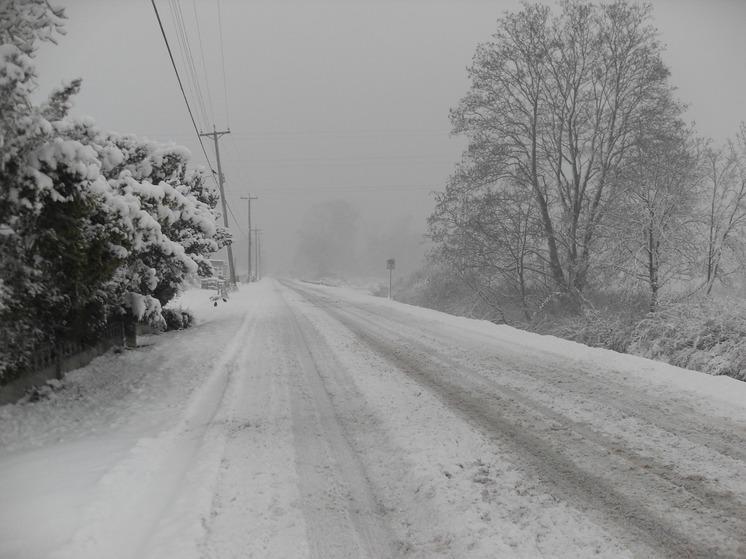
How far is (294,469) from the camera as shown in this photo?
12.3 ft

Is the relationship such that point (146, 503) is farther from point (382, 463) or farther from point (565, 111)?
point (565, 111)

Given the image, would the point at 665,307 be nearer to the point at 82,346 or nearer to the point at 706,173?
the point at 706,173

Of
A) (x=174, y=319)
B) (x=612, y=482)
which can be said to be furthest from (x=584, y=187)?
(x=612, y=482)

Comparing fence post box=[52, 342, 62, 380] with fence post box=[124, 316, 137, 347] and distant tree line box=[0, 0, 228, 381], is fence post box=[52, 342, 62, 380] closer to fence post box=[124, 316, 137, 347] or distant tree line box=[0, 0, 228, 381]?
distant tree line box=[0, 0, 228, 381]

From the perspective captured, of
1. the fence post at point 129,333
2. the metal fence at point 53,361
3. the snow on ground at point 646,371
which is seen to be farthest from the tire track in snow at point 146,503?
the fence post at point 129,333

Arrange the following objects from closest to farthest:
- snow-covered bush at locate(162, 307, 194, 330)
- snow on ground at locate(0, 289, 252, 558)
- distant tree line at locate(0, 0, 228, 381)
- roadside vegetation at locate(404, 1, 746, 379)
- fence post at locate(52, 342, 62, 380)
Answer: snow on ground at locate(0, 289, 252, 558) < distant tree line at locate(0, 0, 228, 381) < fence post at locate(52, 342, 62, 380) < snow-covered bush at locate(162, 307, 194, 330) < roadside vegetation at locate(404, 1, 746, 379)

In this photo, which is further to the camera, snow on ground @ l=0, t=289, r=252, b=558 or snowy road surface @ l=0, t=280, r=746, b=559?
snow on ground @ l=0, t=289, r=252, b=558

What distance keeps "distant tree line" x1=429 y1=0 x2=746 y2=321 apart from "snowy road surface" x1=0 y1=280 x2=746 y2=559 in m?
7.75

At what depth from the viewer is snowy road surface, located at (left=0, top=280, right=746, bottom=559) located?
2744mm

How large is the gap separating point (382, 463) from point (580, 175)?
53.4 ft

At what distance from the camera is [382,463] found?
3818 mm

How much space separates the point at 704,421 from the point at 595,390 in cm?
127

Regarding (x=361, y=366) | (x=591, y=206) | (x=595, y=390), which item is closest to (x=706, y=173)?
(x=591, y=206)

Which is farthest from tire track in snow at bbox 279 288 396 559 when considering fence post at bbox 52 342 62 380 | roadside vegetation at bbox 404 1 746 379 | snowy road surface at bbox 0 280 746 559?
roadside vegetation at bbox 404 1 746 379
